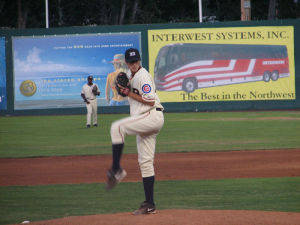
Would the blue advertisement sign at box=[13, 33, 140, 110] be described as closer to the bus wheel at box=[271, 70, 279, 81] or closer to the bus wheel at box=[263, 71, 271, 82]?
the bus wheel at box=[263, 71, 271, 82]

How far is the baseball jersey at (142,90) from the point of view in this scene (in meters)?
7.39

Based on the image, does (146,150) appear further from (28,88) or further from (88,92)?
(28,88)

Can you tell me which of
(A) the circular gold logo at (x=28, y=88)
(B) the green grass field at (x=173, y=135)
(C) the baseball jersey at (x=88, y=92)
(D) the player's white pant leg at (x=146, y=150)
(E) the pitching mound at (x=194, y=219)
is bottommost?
(E) the pitching mound at (x=194, y=219)

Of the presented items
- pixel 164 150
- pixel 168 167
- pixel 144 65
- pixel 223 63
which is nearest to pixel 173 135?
pixel 164 150

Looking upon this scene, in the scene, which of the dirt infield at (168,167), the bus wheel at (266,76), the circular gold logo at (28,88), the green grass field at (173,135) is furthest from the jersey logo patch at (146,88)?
the circular gold logo at (28,88)

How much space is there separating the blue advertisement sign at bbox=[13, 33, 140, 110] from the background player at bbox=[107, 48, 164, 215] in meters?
26.0

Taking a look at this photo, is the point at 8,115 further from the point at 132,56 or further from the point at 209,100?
the point at 132,56

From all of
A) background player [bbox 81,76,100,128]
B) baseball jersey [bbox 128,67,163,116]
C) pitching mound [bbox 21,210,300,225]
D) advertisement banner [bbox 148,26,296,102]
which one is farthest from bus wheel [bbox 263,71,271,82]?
baseball jersey [bbox 128,67,163,116]

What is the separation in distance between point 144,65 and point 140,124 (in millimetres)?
26454

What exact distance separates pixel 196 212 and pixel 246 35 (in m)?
27.0

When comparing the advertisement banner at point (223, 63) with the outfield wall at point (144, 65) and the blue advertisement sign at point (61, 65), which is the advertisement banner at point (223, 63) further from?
the blue advertisement sign at point (61, 65)

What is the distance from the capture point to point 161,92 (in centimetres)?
3378

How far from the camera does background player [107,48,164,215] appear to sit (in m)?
7.23

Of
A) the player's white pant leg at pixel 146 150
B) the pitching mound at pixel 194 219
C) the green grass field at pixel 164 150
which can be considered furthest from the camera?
the green grass field at pixel 164 150
